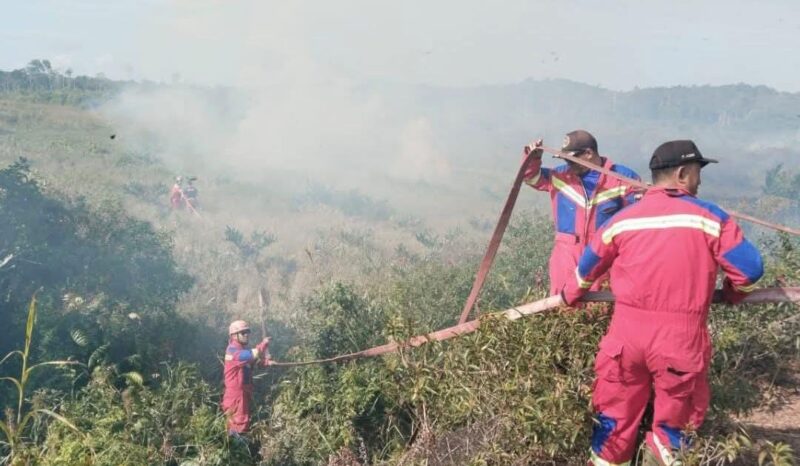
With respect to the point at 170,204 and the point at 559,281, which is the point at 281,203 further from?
the point at 559,281

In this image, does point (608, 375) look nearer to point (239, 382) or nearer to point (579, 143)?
point (579, 143)

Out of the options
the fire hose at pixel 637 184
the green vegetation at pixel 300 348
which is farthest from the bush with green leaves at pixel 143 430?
the fire hose at pixel 637 184

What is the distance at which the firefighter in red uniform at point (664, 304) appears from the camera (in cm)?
256

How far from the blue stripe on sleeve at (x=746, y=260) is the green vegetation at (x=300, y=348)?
26.8 inches

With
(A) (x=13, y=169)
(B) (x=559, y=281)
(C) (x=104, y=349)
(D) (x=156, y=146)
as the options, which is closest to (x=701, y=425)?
(B) (x=559, y=281)

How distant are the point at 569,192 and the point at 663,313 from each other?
1.79 metres

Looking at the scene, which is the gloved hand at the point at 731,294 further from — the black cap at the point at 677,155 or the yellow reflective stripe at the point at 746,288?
the black cap at the point at 677,155

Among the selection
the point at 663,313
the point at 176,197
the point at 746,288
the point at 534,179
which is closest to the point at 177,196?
the point at 176,197

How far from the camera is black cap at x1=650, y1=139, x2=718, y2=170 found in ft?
9.23

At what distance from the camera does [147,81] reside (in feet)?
136

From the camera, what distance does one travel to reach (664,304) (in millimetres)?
2586

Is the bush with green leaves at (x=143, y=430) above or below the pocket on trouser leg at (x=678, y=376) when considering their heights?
below

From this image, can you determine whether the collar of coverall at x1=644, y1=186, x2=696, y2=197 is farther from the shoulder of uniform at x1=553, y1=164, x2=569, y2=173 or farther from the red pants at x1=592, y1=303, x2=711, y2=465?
the shoulder of uniform at x1=553, y1=164, x2=569, y2=173

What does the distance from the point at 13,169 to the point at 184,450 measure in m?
5.94
